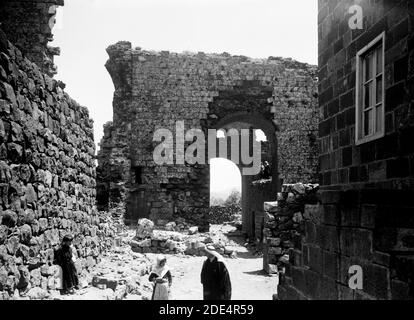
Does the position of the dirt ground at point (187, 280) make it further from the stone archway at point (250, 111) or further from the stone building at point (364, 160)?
the stone archway at point (250, 111)

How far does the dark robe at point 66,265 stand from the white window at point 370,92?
15.6ft

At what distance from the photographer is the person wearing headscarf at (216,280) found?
19.6 feet

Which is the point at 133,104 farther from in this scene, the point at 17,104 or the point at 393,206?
the point at 393,206

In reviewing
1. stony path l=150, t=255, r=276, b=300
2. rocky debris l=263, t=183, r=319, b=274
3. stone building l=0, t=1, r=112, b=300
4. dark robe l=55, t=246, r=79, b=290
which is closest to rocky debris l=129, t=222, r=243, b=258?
stony path l=150, t=255, r=276, b=300

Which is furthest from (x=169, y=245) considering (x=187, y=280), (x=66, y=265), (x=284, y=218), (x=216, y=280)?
(x=216, y=280)

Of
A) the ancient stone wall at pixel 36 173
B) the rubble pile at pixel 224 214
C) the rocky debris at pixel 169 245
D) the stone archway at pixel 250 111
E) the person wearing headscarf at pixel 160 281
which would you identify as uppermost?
the stone archway at pixel 250 111

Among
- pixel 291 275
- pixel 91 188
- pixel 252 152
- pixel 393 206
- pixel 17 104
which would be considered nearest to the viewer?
pixel 393 206

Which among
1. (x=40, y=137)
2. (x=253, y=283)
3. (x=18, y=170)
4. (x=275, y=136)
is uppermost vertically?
(x=275, y=136)

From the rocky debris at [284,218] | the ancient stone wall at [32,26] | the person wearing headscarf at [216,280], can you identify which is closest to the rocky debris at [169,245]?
the rocky debris at [284,218]

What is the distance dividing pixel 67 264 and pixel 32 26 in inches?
283

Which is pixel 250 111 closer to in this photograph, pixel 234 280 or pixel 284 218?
pixel 284 218
